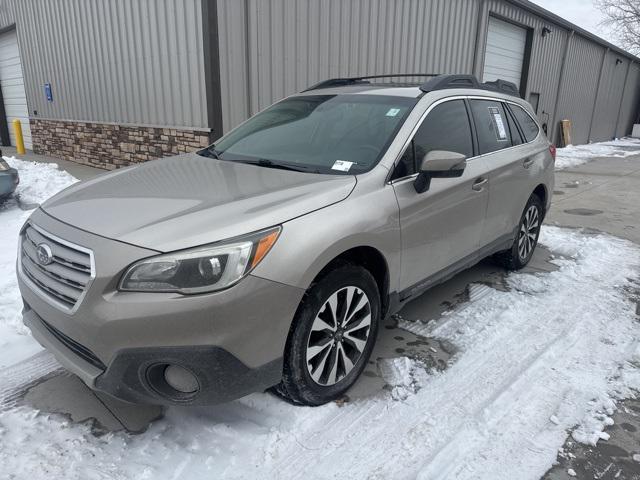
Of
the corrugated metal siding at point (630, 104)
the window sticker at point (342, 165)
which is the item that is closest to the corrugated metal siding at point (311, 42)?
the window sticker at point (342, 165)

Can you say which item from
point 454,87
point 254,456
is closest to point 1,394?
point 254,456

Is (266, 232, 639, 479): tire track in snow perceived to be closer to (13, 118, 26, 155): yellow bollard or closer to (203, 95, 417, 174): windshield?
(203, 95, 417, 174): windshield

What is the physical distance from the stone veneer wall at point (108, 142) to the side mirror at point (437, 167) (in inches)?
203

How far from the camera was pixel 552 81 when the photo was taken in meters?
17.6

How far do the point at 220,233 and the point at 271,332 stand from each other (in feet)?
1.64

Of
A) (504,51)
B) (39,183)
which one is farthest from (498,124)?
(504,51)

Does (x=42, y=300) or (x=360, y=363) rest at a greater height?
(x=42, y=300)

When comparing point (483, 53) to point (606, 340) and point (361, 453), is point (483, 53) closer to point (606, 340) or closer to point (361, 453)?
point (606, 340)

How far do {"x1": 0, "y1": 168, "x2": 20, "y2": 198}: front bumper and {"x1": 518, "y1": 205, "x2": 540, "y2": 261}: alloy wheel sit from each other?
610 cm

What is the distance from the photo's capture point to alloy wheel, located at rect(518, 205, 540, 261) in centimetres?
463

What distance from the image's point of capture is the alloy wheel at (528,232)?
4629 millimetres

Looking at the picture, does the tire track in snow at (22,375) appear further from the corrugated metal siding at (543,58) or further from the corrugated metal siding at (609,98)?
the corrugated metal siding at (609,98)

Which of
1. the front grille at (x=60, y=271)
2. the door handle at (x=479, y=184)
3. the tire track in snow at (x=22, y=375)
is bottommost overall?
the tire track in snow at (x=22, y=375)

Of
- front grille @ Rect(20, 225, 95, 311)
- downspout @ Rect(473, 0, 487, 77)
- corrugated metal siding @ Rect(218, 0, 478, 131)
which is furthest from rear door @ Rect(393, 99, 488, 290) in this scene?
downspout @ Rect(473, 0, 487, 77)
